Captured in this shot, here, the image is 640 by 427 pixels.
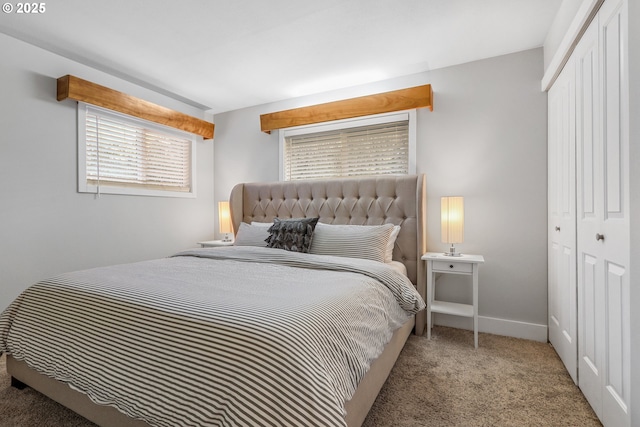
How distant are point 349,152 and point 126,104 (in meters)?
2.27

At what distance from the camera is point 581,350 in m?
1.66

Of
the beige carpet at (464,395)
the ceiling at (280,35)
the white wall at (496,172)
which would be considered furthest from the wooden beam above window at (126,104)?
the white wall at (496,172)

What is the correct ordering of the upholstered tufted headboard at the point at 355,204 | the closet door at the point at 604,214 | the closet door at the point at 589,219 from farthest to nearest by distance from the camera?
the upholstered tufted headboard at the point at 355,204, the closet door at the point at 589,219, the closet door at the point at 604,214

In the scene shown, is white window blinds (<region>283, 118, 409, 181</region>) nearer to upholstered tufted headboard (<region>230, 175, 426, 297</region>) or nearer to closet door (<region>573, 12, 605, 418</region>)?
upholstered tufted headboard (<region>230, 175, 426, 297</region>)

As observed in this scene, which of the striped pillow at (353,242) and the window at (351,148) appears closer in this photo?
the striped pillow at (353,242)

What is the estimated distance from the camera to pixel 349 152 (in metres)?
3.21

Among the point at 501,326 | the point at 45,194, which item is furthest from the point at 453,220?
the point at 45,194

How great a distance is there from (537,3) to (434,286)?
2.23 m

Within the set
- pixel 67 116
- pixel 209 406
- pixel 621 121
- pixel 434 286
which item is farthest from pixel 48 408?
pixel 621 121

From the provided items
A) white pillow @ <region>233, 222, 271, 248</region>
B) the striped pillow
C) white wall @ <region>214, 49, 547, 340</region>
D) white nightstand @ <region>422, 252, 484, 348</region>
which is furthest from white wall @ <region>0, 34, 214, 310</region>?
white wall @ <region>214, 49, 547, 340</region>

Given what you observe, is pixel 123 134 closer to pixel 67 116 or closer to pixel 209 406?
pixel 67 116

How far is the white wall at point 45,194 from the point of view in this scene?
7.36 ft

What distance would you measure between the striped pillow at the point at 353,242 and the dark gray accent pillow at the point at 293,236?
0.23 ft

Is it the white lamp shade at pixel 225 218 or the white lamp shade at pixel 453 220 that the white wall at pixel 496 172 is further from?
the white lamp shade at pixel 225 218
